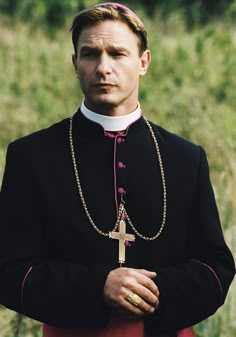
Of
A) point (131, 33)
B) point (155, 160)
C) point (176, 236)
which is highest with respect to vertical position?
point (131, 33)

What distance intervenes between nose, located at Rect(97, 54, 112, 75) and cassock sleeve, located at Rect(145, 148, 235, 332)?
1.88ft

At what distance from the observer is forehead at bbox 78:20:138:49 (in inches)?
124

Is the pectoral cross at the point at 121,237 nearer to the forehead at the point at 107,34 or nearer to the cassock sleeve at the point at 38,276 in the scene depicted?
the cassock sleeve at the point at 38,276

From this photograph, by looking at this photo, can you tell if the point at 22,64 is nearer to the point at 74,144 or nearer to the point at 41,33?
the point at 41,33

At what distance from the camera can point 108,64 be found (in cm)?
312

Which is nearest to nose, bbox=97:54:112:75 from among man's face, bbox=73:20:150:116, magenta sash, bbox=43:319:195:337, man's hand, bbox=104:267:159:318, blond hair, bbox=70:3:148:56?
man's face, bbox=73:20:150:116

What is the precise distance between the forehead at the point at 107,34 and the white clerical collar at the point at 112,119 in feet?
0.79

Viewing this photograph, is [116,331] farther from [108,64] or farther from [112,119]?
[108,64]

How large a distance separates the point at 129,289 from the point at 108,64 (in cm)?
76

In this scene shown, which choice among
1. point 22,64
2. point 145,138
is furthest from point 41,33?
point 145,138

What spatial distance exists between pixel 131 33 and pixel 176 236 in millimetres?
730

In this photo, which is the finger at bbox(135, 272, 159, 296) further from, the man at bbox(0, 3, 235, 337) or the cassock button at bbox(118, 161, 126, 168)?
the cassock button at bbox(118, 161, 126, 168)

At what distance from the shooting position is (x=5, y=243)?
125 inches

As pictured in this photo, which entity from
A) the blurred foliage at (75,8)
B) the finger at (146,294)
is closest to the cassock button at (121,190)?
the finger at (146,294)
